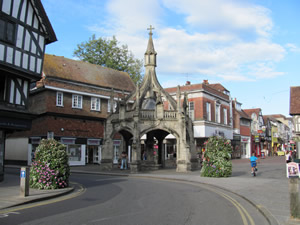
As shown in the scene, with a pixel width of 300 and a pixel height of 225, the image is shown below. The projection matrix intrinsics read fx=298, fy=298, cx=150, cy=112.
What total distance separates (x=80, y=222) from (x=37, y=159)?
679 centimetres

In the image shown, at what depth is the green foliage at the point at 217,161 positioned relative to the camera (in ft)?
62.0

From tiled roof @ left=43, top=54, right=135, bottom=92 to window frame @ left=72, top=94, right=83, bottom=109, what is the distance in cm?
186

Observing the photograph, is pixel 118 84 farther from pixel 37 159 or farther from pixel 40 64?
pixel 37 159

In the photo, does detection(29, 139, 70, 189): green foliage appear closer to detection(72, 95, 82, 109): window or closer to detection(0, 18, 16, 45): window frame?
detection(0, 18, 16, 45): window frame

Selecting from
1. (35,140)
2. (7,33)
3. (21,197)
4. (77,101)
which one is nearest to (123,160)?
(77,101)

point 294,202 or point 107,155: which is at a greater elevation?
point 107,155

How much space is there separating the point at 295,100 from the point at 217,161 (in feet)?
49.4

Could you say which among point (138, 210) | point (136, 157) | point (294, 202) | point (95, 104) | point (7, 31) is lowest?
point (138, 210)

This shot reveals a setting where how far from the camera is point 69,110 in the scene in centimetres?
3319

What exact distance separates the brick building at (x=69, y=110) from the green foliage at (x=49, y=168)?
1776 cm

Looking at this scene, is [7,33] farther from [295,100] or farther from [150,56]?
[295,100]

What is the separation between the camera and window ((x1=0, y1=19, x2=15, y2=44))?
16.2 metres

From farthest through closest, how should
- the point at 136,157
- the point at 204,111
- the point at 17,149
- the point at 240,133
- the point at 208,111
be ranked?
1. the point at 240,133
2. the point at 208,111
3. the point at 204,111
4. the point at 17,149
5. the point at 136,157

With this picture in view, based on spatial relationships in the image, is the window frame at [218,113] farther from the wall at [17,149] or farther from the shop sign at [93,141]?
the wall at [17,149]
